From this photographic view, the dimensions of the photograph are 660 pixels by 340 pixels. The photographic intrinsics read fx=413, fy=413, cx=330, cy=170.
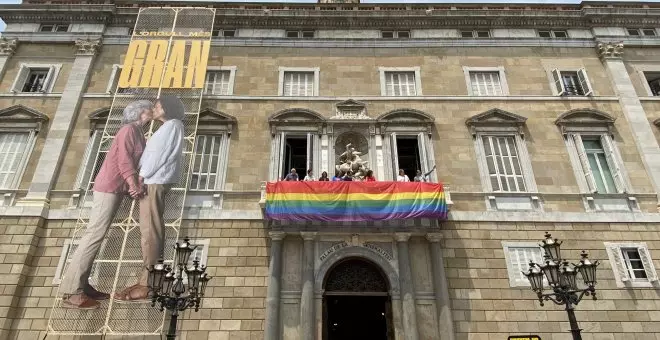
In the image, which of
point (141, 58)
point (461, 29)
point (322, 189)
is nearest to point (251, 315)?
point (322, 189)

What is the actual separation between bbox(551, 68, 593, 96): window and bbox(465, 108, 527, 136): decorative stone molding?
8.46ft

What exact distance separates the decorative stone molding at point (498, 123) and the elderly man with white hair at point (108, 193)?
12.8m

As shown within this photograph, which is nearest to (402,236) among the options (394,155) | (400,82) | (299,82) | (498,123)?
(394,155)

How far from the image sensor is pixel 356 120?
16672mm

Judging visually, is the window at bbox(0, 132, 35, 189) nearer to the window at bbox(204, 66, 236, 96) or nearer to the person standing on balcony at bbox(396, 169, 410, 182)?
the window at bbox(204, 66, 236, 96)

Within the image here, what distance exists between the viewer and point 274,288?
13.4m

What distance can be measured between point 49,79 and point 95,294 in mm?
10090

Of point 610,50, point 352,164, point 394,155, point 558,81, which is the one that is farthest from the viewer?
point 610,50

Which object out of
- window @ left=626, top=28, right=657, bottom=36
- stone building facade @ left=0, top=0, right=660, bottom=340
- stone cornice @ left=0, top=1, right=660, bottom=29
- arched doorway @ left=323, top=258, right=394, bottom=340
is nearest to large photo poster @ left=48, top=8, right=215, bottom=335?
stone building facade @ left=0, top=0, right=660, bottom=340

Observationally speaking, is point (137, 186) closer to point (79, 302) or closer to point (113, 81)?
point (79, 302)

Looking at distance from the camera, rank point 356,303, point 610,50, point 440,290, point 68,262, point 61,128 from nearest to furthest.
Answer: point 440,290
point 68,262
point 356,303
point 61,128
point 610,50

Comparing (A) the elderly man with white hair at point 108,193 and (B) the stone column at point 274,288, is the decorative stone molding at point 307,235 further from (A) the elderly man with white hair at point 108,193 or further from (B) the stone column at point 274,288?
(A) the elderly man with white hair at point 108,193

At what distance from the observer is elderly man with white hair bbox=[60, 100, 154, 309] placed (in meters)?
13.1

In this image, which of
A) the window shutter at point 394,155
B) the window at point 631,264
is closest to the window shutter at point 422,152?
the window shutter at point 394,155
